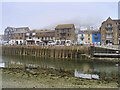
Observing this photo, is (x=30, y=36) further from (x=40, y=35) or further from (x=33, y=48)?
(x=33, y=48)

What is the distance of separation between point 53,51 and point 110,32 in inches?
1250

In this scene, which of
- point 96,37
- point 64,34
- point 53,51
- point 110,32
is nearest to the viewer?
point 53,51

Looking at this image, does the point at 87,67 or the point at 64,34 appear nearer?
the point at 87,67

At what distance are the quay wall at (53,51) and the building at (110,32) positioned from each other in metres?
24.2

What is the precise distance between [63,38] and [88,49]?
2704 centimetres

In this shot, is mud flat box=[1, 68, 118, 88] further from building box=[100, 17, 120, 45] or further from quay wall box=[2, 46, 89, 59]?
building box=[100, 17, 120, 45]

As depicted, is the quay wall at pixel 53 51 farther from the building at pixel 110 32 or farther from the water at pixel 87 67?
the building at pixel 110 32

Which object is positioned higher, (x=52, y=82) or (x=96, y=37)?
(x=96, y=37)

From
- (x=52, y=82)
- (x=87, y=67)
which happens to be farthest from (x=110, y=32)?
(x=52, y=82)

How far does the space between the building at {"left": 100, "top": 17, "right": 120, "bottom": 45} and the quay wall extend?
24247mm

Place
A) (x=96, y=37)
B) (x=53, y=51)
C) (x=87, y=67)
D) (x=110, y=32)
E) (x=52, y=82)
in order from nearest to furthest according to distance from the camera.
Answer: (x=52, y=82)
(x=87, y=67)
(x=53, y=51)
(x=110, y=32)
(x=96, y=37)

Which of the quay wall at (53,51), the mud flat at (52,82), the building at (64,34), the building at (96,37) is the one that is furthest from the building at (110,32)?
the mud flat at (52,82)

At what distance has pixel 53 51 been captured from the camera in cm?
3947

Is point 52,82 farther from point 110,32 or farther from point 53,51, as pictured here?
point 110,32
